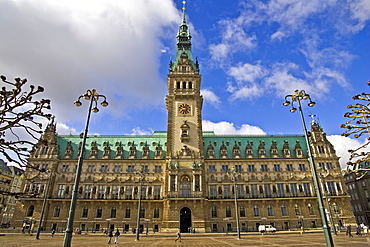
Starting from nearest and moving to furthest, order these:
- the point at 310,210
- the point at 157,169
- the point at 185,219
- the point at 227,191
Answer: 1. the point at 185,219
2. the point at 310,210
3. the point at 227,191
4. the point at 157,169

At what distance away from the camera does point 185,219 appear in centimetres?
5188

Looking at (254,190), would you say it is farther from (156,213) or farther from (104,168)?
(104,168)

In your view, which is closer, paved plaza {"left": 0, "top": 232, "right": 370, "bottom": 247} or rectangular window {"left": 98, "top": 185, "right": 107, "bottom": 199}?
paved plaza {"left": 0, "top": 232, "right": 370, "bottom": 247}

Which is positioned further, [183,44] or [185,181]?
[183,44]

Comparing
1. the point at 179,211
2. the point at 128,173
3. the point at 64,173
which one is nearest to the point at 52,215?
the point at 64,173

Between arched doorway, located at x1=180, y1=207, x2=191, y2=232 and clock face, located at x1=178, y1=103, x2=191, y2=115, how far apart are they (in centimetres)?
2419

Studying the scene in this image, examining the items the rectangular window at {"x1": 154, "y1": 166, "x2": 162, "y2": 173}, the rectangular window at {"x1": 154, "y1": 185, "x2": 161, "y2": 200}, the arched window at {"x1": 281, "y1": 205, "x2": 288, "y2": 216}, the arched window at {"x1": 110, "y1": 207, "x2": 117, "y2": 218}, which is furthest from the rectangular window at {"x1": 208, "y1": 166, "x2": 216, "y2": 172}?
the arched window at {"x1": 110, "y1": 207, "x2": 117, "y2": 218}

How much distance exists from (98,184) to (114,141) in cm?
1385

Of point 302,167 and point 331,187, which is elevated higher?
point 302,167

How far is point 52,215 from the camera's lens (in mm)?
55500

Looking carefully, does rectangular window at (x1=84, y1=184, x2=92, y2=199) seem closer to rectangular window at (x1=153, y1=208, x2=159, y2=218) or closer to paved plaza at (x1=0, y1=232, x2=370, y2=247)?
rectangular window at (x1=153, y1=208, x2=159, y2=218)

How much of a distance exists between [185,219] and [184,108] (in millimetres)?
27647

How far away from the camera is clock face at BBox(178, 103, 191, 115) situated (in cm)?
6256

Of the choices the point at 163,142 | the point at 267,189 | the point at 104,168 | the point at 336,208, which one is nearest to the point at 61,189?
the point at 104,168
